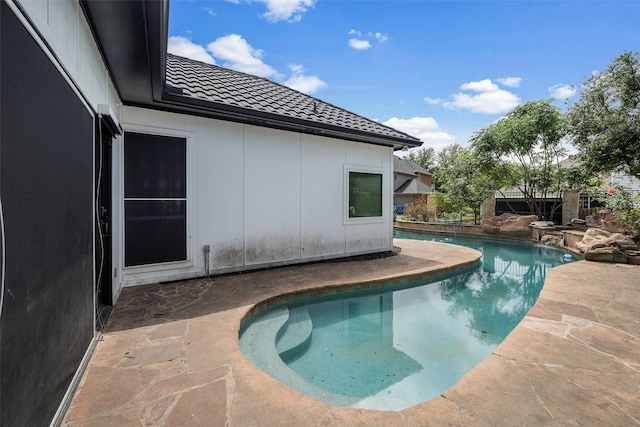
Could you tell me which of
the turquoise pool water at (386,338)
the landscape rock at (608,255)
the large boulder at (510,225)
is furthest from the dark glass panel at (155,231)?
the large boulder at (510,225)

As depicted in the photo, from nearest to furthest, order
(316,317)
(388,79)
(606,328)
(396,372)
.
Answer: (396,372), (606,328), (316,317), (388,79)

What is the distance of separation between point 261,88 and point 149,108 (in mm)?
3413

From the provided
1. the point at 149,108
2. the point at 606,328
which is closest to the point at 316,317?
the point at 606,328

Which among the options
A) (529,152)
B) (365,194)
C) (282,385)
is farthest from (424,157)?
(282,385)

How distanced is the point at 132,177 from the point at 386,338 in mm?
4870

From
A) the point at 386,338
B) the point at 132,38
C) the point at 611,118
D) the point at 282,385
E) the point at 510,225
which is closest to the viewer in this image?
the point at 282,385

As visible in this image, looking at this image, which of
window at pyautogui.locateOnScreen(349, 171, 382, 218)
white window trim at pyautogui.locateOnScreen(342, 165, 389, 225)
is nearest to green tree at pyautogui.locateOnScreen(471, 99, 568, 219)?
white window trim at pyautogui.locateOnScreen(342, 165, 389, 225)

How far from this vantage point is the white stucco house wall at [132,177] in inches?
60.4

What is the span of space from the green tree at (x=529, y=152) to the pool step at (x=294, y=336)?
1573 cm

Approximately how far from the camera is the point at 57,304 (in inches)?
78.1

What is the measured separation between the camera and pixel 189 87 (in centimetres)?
540

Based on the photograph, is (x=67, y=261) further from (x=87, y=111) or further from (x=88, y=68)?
(x=88, y=68)

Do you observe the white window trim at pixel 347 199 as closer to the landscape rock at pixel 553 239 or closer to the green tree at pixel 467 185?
the landscape rock at pixel 553 239

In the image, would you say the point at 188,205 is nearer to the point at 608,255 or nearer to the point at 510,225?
the point at 608,255
